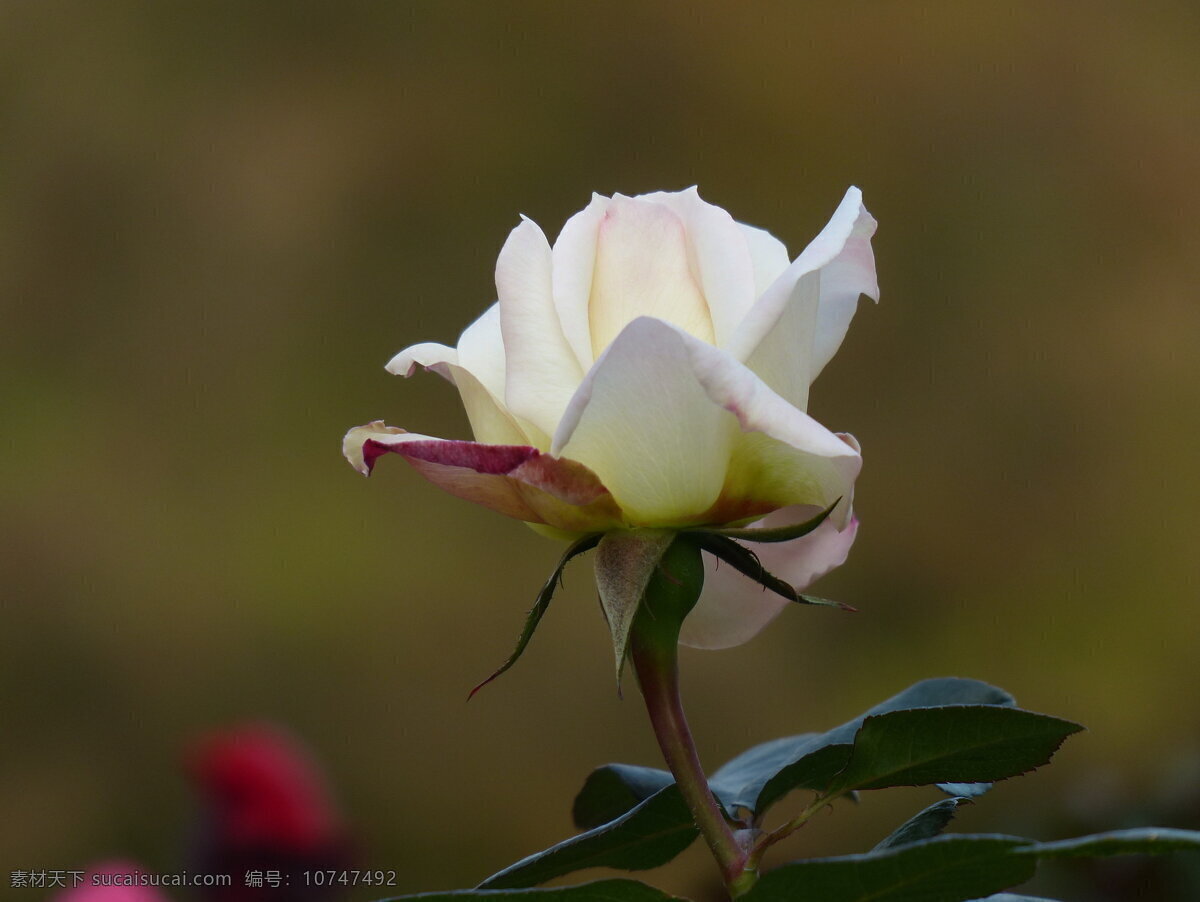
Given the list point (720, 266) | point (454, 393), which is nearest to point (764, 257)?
point (720, 266)

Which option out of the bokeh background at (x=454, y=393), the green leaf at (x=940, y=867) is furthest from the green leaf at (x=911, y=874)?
the bokeh background at (x=454, y=393)

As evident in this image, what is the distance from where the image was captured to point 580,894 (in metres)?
0.15

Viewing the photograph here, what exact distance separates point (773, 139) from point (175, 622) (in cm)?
112

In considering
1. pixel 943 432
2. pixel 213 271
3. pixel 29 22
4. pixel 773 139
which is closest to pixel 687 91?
pixel 773 139

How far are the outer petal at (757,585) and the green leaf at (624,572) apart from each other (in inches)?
1.3

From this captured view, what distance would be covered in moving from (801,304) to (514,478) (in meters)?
0.05

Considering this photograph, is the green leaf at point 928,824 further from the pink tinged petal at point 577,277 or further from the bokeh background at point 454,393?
the bokeh background at point 454,393

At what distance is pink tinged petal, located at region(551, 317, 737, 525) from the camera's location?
174 millimetres

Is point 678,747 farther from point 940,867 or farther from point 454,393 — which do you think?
point 454,393

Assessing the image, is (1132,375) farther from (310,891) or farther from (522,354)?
(522,354)

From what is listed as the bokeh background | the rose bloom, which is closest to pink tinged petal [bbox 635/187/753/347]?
the rose bloom

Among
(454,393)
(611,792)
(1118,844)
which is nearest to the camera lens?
(1118,844)

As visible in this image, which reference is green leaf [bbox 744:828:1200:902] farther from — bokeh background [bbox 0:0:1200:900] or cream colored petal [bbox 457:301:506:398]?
bokeh background [bbox 0:0:1200:900]

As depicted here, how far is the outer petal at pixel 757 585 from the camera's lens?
0.22 m
